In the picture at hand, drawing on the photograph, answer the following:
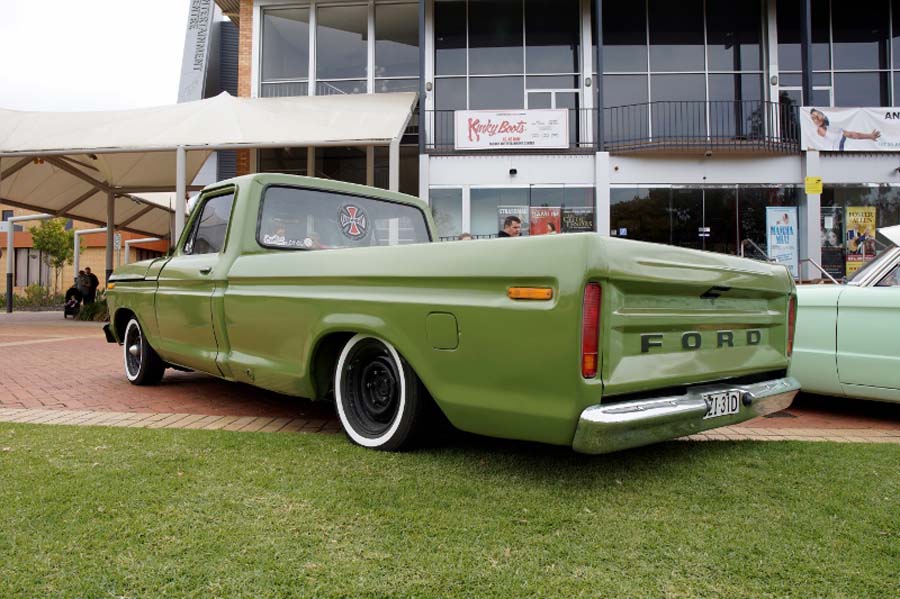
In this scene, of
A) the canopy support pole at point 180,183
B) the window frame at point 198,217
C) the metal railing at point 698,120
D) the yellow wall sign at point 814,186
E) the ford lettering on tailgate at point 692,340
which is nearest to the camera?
the ford lettering on tailgate at point 692,340

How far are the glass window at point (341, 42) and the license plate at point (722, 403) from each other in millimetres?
15497

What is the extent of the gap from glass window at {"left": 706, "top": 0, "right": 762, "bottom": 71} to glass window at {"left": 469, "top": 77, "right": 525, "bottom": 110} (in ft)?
17.1

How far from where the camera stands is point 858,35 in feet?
52.6

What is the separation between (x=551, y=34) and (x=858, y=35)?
26.7 ft

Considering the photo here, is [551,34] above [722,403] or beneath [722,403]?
above

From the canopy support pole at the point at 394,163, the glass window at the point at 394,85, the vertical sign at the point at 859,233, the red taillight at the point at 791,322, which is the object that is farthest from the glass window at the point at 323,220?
the vertical sign at the point at 859,233

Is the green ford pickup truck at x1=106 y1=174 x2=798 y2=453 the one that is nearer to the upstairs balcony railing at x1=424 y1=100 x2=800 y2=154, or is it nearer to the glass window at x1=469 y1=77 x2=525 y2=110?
the upstairs balcony railing at x1=424 y1=100 x2=800 y2=154

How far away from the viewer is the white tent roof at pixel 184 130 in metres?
12.5

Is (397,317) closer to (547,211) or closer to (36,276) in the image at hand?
(547,211)

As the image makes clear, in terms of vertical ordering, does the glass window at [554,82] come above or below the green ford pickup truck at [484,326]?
above

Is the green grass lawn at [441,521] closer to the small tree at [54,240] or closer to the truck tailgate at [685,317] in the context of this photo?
the truck tailgate at [685,317]

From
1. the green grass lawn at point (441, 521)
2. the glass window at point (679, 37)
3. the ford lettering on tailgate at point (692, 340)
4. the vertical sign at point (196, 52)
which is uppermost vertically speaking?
the vertical sign at point (196, 52)

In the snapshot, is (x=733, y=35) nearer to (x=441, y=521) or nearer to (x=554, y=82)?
(x=554, y=82)

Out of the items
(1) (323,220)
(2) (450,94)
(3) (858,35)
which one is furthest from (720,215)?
(1) (323,220)
